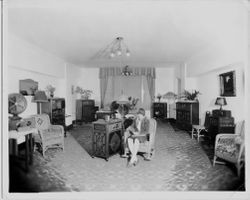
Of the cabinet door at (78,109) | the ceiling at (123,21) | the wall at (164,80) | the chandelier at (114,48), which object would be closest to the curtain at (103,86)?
the cabinet door at (78,109)

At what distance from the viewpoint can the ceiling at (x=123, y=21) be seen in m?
2.11

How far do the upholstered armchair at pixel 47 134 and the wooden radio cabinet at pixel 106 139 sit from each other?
0.82 meters

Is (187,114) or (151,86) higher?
(151,86)

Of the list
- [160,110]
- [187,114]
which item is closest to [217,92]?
[187,114]

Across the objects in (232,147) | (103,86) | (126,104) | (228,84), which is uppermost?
(103,86)

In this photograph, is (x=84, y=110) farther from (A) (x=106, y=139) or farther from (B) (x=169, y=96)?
(A) (x=106, y=139)

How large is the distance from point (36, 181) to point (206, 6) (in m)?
3.09

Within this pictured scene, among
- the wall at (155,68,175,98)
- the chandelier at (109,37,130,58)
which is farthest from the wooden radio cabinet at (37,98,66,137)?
the wall at (155,68,175,98)

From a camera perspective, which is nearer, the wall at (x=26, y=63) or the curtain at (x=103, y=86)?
the wall at (x=26, y=63)

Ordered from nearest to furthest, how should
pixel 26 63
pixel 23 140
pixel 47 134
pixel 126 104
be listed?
pixel 23 140 < pixel 26 63 < pixel 47 134 < pixel 126 104

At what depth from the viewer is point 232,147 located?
85.5 inches

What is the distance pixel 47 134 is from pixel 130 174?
210 cm

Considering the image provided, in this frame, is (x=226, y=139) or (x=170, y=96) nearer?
(x=226, y=139)

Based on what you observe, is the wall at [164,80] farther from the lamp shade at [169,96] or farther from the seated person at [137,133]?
the seated person at [137,133]
